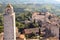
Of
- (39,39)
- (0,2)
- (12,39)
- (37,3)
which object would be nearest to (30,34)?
(39,39)

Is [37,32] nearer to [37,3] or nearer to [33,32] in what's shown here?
[33,32]

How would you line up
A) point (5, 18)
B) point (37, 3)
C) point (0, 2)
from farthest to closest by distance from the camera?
point (37, 3) → point (0, 2) → point (5, 18)

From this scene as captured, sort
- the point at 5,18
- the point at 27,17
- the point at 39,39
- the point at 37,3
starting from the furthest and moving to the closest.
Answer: the point at 37,3
the point at 27,17
the point at 39,39
the point at 5,18

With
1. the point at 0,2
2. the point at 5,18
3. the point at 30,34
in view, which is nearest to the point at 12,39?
the point at 5,18

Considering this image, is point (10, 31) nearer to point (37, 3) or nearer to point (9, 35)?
point (9, 35)

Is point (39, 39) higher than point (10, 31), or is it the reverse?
point (10, 31)

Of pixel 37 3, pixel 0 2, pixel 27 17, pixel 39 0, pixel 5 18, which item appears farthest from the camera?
pixel 39 0

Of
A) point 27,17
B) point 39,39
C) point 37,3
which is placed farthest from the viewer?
point 37,3

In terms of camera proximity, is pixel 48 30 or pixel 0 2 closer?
pixel 48 30

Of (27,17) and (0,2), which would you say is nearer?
(27,17)
